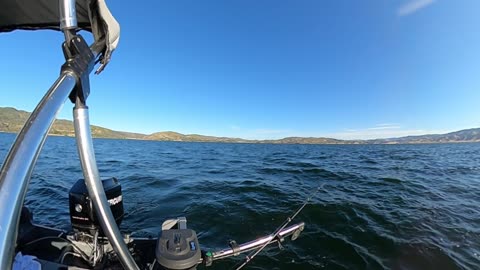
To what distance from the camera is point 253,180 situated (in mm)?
11039

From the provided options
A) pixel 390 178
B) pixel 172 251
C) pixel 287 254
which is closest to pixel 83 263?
pixel 172 251

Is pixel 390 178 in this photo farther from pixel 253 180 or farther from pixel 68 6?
pixel 68 6

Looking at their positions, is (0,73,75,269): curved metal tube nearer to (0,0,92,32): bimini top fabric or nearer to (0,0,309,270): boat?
(0,0,309,270): boat

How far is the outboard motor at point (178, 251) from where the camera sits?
1.82 m

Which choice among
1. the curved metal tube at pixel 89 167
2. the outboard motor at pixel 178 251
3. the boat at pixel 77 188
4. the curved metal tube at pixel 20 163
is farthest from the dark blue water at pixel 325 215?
the curved metal tube at pixel 20 163

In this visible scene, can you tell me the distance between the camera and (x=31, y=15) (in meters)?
2.39

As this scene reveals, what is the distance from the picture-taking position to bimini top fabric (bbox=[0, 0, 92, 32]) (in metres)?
2.27

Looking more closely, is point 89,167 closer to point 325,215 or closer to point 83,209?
point 83,209

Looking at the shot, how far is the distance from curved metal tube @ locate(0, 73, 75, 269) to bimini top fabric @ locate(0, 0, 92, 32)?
1549 mm

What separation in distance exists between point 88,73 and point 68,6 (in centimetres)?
31

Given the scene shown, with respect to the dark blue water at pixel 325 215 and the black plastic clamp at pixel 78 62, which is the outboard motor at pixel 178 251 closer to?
the black plastic clamp at pixel 78 62

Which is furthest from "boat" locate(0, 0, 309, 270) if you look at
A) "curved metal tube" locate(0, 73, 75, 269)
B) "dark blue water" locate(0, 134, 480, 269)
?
"dark blue water" locate(0, 134, 480, 269)

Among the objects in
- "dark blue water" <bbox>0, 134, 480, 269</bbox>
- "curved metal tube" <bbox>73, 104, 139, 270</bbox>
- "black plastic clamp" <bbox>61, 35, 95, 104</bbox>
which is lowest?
"dark blue water" <bbox>0, 134, 480, 269</bbox>

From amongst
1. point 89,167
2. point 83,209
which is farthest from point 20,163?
point 83,209
